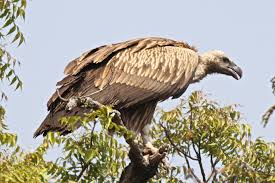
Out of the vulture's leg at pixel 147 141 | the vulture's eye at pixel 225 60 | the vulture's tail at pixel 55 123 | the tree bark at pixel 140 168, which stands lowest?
Answer: the tree bark at pixel 140 168

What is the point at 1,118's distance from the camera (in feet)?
28.1

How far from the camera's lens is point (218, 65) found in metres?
14.5

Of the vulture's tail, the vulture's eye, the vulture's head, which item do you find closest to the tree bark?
the vulture's tail

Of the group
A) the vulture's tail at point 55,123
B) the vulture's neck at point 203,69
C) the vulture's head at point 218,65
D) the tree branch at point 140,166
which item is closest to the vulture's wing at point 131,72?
the vulture's tail at point 55,123

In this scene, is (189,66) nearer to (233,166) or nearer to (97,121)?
(233,166)

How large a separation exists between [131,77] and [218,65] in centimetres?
227

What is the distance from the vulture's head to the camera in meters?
14.3

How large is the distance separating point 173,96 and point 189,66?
0.69 meters

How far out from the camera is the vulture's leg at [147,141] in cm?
1133

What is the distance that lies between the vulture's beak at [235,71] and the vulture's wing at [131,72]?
3.35 feet

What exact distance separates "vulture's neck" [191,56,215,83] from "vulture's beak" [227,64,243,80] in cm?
31

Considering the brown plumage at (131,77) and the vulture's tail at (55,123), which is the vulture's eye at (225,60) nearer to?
the brown plumage at (131,77)

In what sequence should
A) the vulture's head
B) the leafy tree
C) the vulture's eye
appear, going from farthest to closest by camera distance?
the vulture's eye → the vulture's head → the leafy tree

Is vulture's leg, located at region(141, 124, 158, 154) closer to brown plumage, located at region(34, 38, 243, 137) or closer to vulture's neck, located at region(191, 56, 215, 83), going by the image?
brown plumage, located at region(34, 38, 243, 137)
